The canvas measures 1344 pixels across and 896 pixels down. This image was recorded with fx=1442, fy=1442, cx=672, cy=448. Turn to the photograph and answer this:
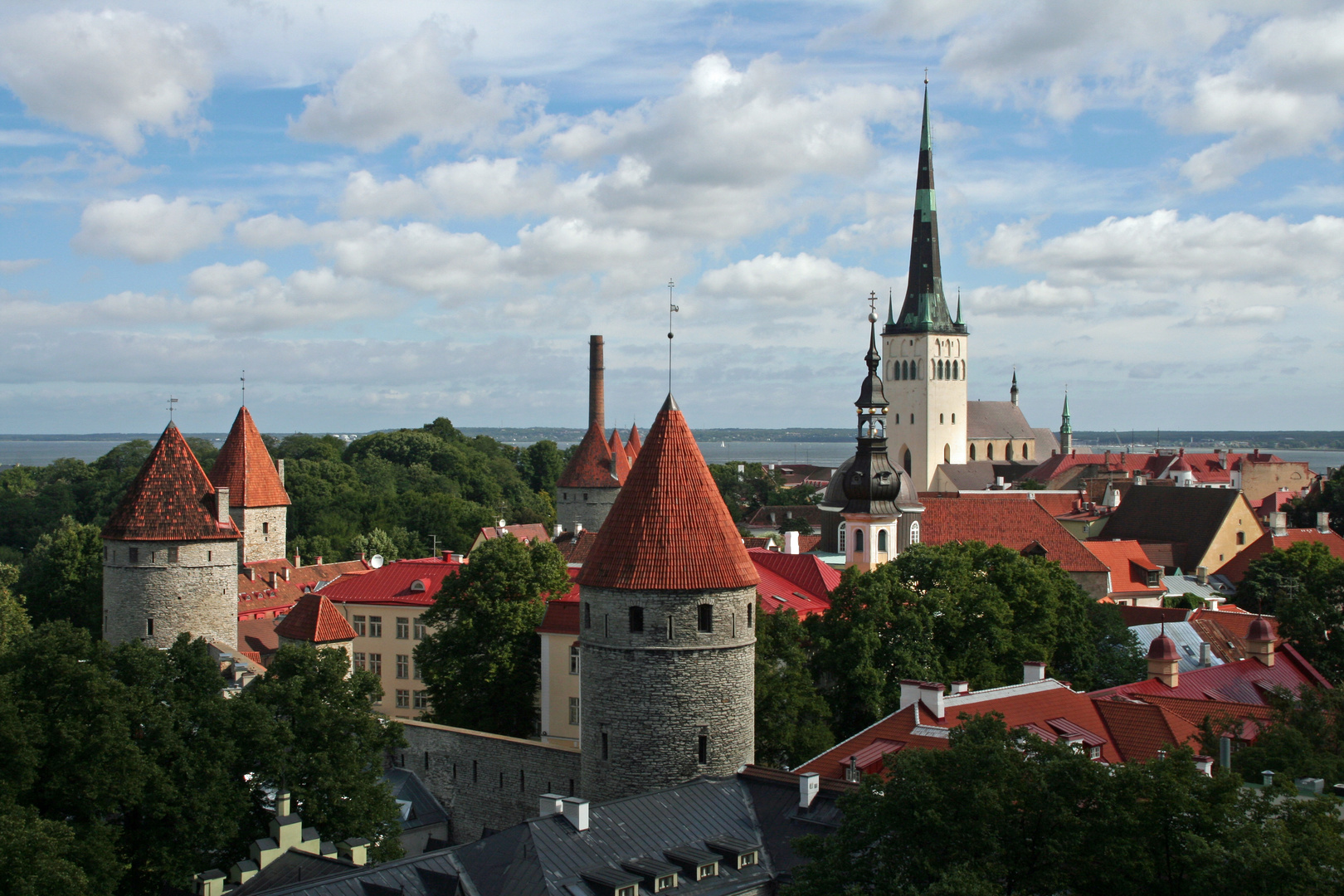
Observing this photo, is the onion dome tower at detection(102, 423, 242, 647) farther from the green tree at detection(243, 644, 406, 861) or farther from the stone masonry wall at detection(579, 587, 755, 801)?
the stone masonry wall at detection(579, 587, 755, 801)

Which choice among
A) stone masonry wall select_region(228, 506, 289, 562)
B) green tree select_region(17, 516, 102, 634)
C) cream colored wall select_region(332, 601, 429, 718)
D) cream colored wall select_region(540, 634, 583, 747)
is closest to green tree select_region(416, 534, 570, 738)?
cream colored wall select_region(540, 634, 583, 747)

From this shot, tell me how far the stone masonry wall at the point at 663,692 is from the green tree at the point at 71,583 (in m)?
34.7

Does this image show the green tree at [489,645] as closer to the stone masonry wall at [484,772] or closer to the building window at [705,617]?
the stone masonry wall at [484,772]

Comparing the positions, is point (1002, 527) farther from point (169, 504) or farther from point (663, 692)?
point (663, 692)

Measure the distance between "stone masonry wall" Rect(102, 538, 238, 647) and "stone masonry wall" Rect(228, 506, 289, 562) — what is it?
14.6 m

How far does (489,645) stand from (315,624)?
193 inches

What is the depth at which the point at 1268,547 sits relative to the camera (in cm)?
5400

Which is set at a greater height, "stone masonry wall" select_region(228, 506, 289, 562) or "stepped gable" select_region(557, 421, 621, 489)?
"stepped gable" select_region(557, 421, 621, 489)

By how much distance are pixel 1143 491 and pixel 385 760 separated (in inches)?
1696

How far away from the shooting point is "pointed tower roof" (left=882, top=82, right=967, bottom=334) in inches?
3917

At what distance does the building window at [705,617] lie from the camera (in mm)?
23797

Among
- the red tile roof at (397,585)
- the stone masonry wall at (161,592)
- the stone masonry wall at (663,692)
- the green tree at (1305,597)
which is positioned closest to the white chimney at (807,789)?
the stone masonry wall at (663,692)

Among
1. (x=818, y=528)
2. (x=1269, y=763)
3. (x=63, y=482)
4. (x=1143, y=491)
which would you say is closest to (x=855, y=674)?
(x=1269, y=763)

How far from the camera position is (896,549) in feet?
158
